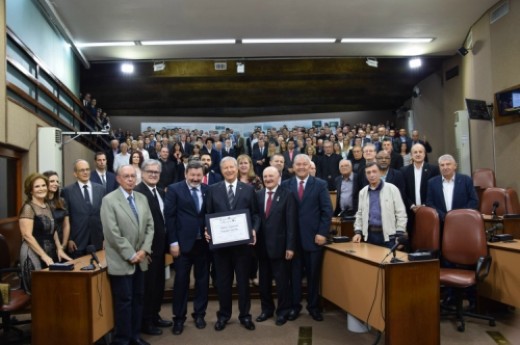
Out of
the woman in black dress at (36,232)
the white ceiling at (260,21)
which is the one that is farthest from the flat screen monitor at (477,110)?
the woman in black dress at (36,232)

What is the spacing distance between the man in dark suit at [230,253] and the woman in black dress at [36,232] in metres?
1.37

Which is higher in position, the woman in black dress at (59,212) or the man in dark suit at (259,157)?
the man in dark suit at (259,157)

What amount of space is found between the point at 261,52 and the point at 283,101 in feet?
12.0

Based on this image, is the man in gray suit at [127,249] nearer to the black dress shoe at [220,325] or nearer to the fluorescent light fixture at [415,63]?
the black dress shoe at [220,325]

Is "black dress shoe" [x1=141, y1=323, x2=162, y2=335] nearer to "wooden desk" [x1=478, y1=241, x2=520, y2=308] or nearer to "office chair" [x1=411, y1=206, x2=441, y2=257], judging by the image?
"office chair" [x1=411, y1=206, x2=441, y2=257]

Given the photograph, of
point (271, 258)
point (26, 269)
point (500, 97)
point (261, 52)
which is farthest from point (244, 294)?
point (261, 52)

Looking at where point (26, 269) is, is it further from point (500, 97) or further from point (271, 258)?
point (500, 97)

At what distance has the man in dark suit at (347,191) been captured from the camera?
518cm

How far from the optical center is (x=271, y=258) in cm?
405

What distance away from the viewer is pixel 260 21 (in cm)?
801

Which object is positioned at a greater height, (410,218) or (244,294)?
(410,218)

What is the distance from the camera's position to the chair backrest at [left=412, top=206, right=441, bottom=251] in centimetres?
415

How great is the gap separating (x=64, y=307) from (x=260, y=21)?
6.33 metres

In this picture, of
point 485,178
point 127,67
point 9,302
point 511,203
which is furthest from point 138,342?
point 127,67
